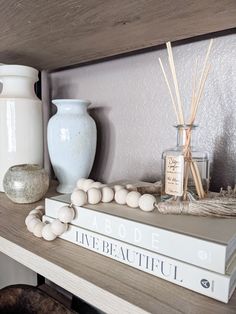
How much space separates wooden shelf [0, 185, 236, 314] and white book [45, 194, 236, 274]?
33mm

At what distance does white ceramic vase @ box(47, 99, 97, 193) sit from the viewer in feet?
1.94

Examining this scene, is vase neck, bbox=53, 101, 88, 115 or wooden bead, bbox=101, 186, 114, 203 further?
vase neck, bbox=53, 101, 88, 115

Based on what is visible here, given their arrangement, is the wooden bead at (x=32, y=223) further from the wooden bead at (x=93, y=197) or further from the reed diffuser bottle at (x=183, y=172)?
the reed diffuser bottle at (x=183, y=172)

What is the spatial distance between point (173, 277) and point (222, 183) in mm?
272

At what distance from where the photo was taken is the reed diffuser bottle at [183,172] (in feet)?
1.24

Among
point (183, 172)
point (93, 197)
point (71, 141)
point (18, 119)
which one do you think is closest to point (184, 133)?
point (183, 172)

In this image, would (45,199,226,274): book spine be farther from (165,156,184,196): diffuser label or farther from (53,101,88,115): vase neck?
(53,101,88,115): vase neck

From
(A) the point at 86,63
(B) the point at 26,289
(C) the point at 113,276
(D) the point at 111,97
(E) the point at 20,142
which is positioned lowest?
(B) the point at 26,289

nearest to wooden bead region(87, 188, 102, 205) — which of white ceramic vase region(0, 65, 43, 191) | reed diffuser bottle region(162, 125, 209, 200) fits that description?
reed diffuser bottle region(162, 125, 209, 200)

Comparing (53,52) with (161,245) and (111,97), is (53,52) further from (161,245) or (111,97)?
(161,245)

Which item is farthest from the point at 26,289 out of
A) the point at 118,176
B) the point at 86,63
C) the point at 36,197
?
the point at 86,63

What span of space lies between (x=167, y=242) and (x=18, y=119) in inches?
19.2

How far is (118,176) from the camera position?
682mm

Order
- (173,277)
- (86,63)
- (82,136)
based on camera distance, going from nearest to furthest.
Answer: (173,277) → (82,136) → (86,63)
